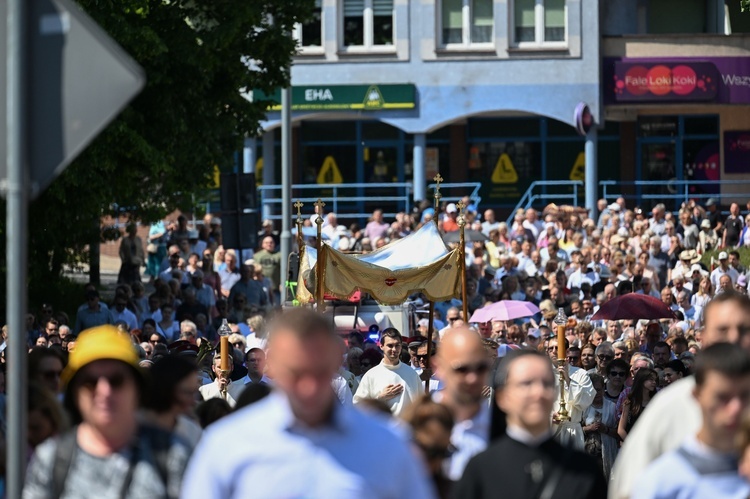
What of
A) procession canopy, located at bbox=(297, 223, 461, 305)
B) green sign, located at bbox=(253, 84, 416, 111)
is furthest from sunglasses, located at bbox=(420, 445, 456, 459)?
green sign, located at bbox=(253, 84, 416, 111)

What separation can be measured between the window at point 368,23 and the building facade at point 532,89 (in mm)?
25

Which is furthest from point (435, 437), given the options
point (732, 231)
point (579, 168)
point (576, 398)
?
point (579, 168)

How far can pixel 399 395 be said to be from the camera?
42.5ft

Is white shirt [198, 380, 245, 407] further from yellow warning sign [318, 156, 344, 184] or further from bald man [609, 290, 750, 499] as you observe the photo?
yellow warning sign [318, 156, 344, 184]

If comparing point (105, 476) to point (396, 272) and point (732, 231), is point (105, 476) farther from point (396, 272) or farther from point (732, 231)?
point (732, 231)

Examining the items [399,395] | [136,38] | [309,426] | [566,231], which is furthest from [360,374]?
[566,231]

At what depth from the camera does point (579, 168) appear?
41469mm

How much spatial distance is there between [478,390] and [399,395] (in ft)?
21.7

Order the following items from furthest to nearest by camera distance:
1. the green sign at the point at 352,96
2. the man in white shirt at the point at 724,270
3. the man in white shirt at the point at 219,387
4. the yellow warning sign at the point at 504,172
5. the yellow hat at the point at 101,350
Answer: the yellow warning sign at the point at 504,172 < the green sign at the point at 352,96 < the man in white shirt at the point at 724,270 < the man in white shirt at the point at 219,387 < the yellow hat at the point at 101,350

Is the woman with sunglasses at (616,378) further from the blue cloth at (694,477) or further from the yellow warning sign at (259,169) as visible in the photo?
the yellow warning sign at (259,169)

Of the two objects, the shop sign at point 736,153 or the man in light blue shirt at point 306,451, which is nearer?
the man in light blue shirt at point 306,451

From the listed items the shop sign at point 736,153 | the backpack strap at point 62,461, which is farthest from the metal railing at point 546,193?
the backpack strap at point 62,461

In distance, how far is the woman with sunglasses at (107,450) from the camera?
→ 5.16m

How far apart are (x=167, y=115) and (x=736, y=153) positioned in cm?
2187
